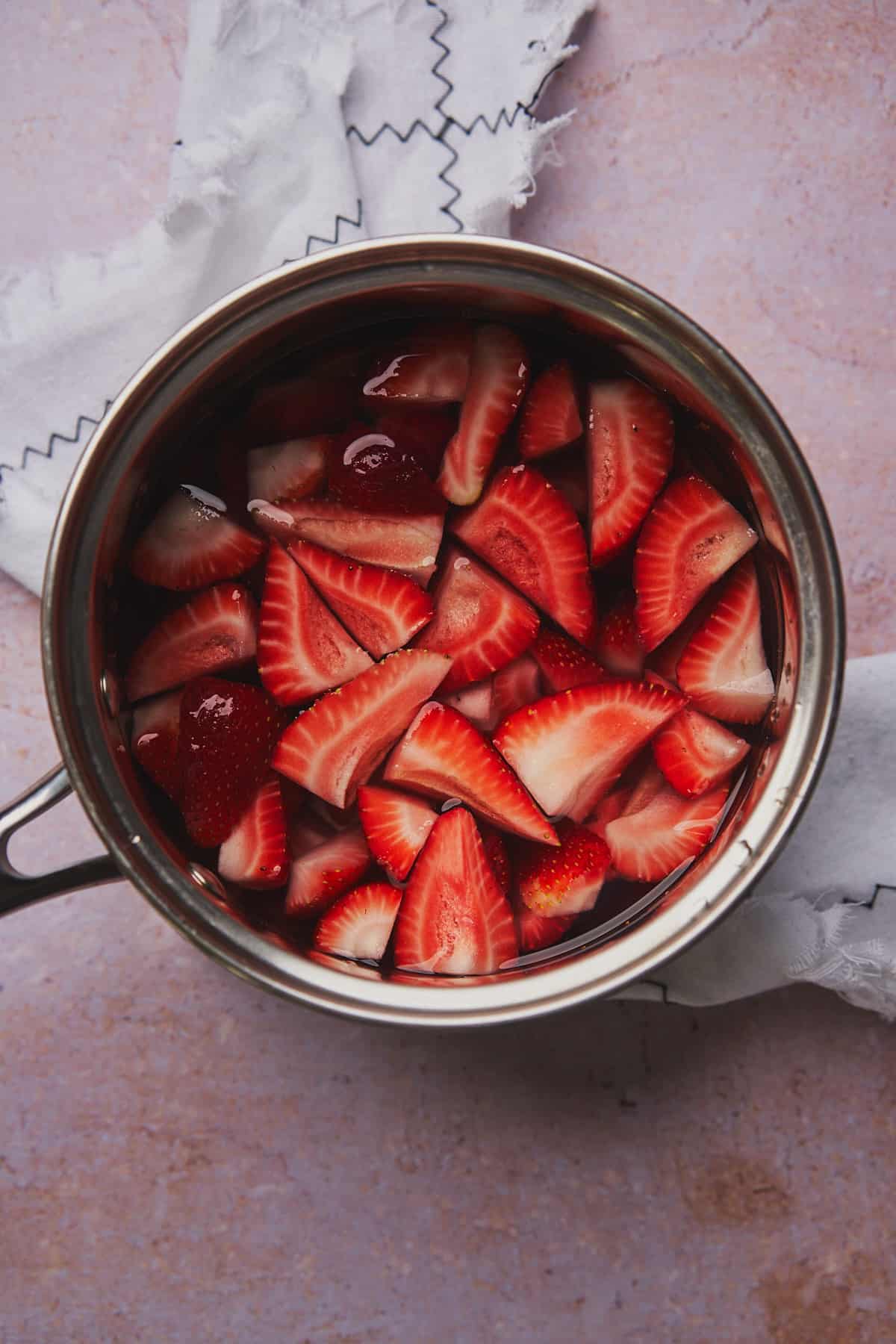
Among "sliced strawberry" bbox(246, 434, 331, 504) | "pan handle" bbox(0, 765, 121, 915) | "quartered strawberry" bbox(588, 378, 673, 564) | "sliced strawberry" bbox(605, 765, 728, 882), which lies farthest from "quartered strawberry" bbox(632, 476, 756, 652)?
"pan handle" bbox(0, 765, 121, 915)

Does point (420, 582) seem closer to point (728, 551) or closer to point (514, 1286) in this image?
point (728, 551)

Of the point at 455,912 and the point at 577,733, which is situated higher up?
the point at 577,733

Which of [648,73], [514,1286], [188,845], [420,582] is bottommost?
[514,1286]

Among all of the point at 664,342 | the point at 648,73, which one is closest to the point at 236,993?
the point at 664,342

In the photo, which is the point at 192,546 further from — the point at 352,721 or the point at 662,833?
the point at 662,833

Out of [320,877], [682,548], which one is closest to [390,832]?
[320,877]

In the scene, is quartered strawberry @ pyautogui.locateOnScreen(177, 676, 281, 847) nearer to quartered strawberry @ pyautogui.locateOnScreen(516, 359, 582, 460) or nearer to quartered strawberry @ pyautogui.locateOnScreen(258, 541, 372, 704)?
quartered strawberry @ pyautogui.locateOnScreen(258, 541, 372, 704)
